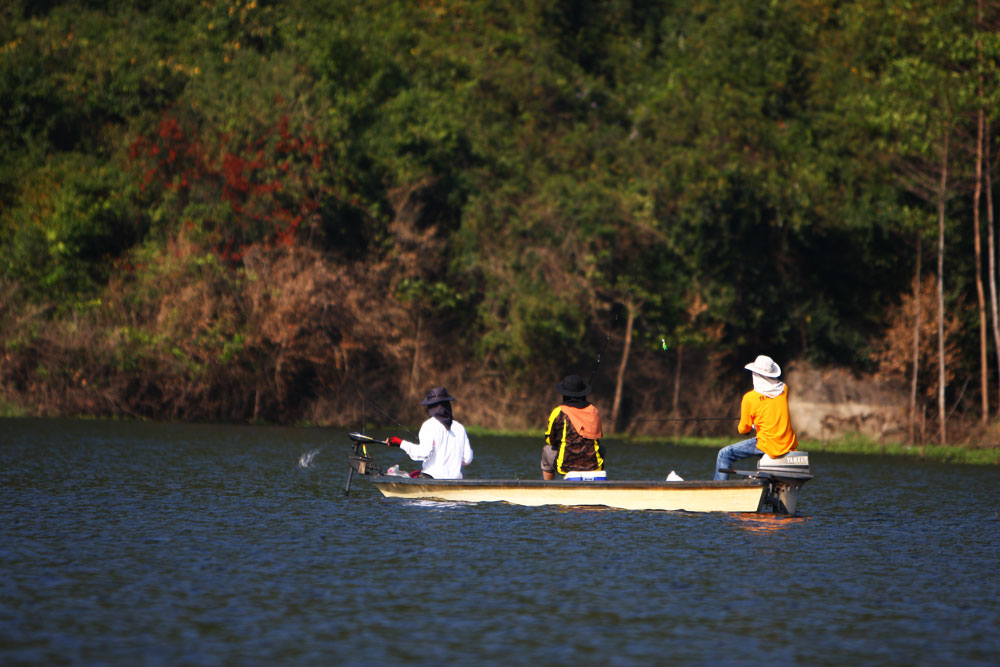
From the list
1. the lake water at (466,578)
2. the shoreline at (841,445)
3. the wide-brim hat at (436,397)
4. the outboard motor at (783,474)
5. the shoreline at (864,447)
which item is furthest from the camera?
the shoreline at (841,445)

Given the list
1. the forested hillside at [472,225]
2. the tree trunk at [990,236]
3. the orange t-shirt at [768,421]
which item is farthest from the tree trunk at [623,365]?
the orange t-shirt at [768,421]

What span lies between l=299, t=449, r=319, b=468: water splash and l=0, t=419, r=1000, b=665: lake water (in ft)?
10.8

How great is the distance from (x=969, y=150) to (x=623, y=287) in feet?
36.7

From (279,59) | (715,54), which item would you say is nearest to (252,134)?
(279,59)

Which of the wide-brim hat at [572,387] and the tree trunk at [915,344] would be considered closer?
the wide-brim hat at [572,387]

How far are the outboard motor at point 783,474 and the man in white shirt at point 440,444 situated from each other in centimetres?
388

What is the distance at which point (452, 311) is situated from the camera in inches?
1706

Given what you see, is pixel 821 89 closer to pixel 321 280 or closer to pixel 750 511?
pixel 321 280

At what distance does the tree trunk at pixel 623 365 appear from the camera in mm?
40312

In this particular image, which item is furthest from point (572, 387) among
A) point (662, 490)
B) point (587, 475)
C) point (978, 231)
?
point (978, 231)

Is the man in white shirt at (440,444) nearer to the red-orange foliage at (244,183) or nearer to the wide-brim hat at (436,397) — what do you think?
the wide-brim hat at (436,397)

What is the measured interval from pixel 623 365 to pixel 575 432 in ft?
76.2

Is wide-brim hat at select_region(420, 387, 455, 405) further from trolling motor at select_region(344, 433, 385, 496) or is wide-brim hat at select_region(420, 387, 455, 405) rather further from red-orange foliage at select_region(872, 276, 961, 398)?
red-orange foliage at select_region(872, 276, 961, 398)

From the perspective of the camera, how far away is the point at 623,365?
40469mm
